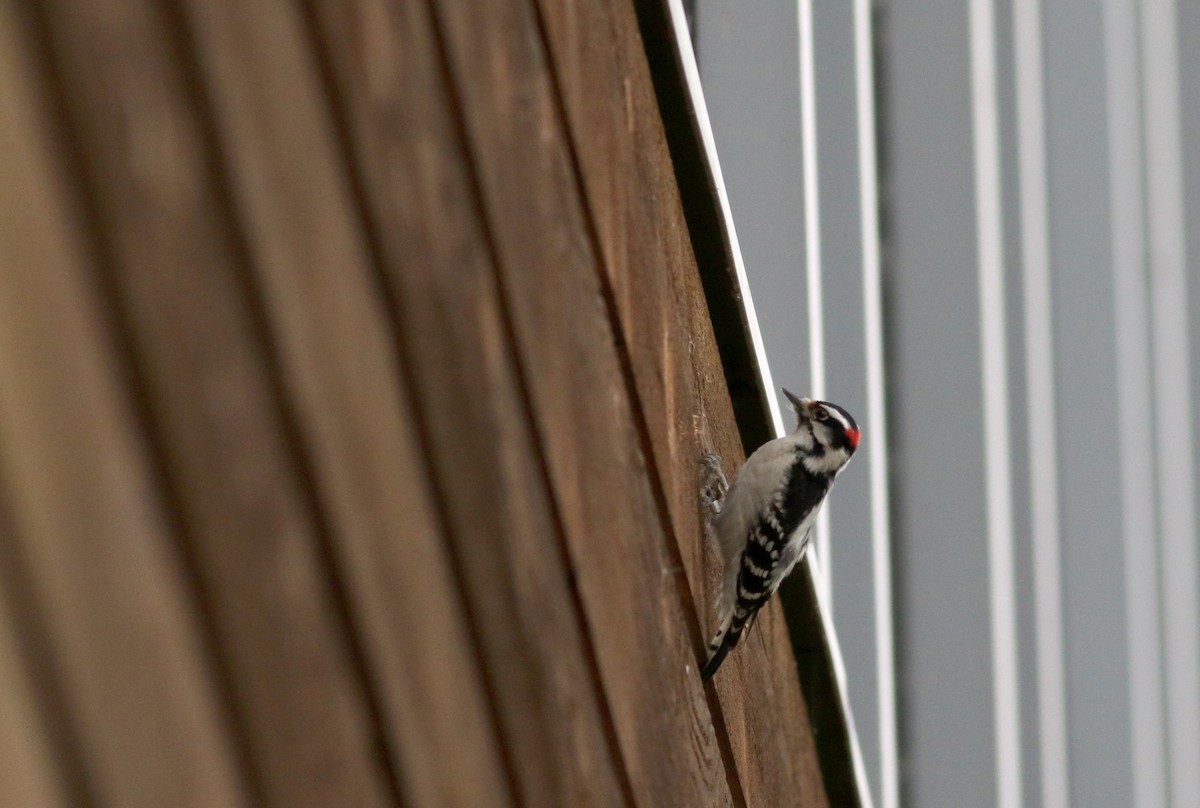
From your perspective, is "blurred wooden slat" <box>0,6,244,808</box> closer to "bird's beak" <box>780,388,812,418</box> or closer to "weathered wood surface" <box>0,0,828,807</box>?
"weathered wood surface" <box>0,0,828,807</box>

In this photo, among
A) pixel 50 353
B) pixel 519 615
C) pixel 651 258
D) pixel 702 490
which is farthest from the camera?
pixel 702 490

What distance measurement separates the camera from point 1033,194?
494 centimetres

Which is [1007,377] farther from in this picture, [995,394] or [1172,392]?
[1172,392]

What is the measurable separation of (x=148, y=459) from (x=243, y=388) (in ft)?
0.25

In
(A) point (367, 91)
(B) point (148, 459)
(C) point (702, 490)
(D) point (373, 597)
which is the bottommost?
(C) point (702, 490)

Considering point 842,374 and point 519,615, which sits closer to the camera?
point 519,615

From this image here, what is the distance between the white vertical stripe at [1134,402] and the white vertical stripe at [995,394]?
1.60ft

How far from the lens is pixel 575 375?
1.25m

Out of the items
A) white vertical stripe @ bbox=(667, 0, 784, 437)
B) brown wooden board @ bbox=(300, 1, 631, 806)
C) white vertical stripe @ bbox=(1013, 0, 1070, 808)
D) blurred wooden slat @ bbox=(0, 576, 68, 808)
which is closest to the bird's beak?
white vertical stripe @ bbox=(667, 0, 784, 437)

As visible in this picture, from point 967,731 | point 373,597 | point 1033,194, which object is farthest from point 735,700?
point 1033,194

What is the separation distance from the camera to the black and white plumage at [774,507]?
269cm

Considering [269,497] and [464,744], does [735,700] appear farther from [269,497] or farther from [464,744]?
[269,497]

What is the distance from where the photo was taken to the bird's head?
3975 mm

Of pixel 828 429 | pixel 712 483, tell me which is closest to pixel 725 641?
pixel 712 483
